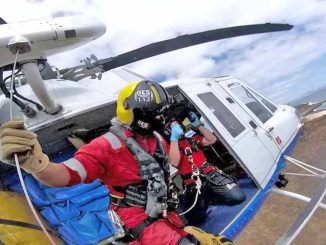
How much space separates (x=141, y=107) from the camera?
3199 millimetres

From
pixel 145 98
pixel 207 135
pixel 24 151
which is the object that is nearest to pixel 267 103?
pixel 207 135

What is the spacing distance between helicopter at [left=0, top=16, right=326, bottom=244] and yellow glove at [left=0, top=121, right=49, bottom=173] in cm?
49

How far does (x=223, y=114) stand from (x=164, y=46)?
1342 millimetres

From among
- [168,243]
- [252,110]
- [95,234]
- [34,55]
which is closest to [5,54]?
[34,55]

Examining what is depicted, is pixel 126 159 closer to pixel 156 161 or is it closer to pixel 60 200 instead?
pixel 156 161

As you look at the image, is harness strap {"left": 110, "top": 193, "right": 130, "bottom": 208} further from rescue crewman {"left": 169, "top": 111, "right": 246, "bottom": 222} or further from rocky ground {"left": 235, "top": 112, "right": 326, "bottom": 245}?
rocky ground {"left": 235, "top": 112, "right": 326, "bottom": 245}

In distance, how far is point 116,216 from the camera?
3262mm

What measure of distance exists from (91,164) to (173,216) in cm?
121

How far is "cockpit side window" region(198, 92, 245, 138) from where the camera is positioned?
471cm

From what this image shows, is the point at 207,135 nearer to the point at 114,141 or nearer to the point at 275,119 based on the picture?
the point at 275,119

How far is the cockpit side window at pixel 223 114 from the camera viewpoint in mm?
4711

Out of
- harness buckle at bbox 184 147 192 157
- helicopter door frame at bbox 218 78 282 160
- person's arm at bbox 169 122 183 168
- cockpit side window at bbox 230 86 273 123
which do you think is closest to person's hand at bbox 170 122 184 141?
person's arm at bbox 169 122 183 168

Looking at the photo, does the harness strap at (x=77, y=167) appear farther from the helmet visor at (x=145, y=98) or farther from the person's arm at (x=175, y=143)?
the person's arm at (x=175, y=143)

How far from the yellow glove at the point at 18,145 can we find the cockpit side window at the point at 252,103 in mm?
4256
